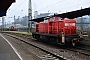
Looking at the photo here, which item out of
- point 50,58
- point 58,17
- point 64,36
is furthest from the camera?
point 58,17

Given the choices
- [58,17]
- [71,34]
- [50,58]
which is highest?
[58,17]

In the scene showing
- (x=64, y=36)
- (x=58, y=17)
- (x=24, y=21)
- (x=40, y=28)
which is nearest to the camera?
(x=64, y=36)

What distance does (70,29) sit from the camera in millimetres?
18688

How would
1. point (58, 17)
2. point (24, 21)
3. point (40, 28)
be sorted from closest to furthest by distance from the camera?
point (58, 17) → point (40, 28) → point (24, 21)

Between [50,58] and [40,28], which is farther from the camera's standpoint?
[40,28]

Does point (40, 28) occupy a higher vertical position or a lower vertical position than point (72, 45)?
higher

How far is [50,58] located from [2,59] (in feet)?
10.0

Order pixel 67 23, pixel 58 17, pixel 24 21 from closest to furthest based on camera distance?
pixel 67 23, pixel 58 17, pixel 24 21

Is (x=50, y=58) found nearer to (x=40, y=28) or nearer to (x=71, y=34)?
(x=71, y=34)

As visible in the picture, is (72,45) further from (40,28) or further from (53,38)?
(40,28)

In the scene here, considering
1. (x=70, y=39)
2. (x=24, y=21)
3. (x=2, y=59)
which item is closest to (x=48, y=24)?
(x=70, y=39)

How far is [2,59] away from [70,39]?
820 cm

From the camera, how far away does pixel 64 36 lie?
17250 mm

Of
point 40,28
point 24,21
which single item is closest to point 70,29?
point 40,28
